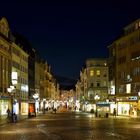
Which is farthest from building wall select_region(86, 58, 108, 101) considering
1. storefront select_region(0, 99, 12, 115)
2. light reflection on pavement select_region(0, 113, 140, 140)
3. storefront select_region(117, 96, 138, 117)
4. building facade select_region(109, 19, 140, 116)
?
light reflection on pavement select_region(0, 113, 140, 140)

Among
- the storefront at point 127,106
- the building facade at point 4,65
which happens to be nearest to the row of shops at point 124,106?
the storefront at point 127,106

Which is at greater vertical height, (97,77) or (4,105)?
(97,77)

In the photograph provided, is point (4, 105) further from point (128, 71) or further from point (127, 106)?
point (128, 71)

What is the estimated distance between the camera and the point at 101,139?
104ft

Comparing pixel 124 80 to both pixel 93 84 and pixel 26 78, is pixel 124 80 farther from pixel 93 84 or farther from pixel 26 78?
pixel 93 84

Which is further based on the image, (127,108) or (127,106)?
(127,106)

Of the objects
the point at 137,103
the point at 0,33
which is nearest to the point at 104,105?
the point at 137,103

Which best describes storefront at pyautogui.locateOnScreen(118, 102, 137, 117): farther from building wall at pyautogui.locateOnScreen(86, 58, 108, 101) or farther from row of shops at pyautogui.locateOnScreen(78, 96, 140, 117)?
building wall at pyautogui.locateOnScreen(86, 58, 108, 101)

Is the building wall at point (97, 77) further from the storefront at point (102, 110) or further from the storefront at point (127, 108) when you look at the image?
the storefront at point (102, 110)

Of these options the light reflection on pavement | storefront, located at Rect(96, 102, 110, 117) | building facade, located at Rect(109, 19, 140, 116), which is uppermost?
building facade, located at Rect(109, 19, 140, 116)

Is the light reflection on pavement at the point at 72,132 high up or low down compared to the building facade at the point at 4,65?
down

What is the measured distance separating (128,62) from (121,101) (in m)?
9.95

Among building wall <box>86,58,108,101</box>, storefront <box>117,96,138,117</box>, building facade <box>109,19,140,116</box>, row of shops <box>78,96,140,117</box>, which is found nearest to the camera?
row of shops <box>78,96,140,117</box>

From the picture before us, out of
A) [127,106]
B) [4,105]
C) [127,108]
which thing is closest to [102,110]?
[127,108]
